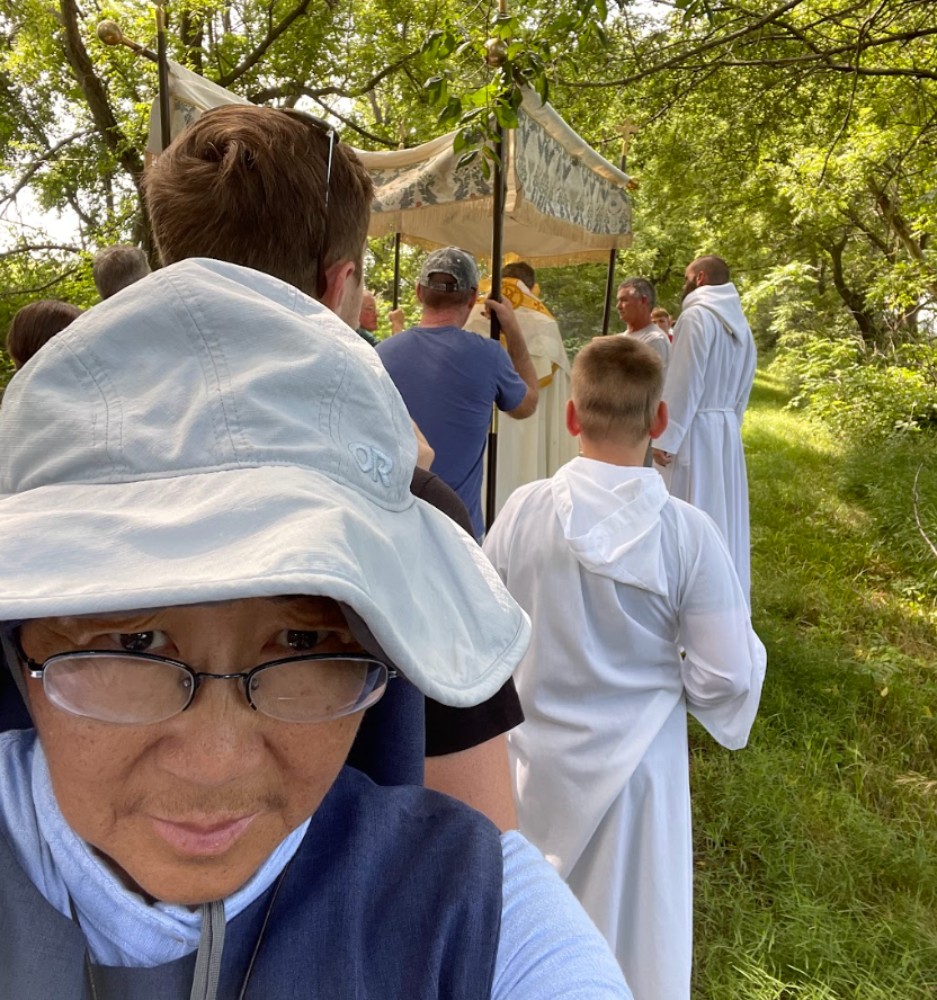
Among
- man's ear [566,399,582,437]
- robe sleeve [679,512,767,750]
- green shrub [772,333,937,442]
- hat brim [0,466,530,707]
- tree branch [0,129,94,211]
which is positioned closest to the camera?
hat brim [0,466,530,707]

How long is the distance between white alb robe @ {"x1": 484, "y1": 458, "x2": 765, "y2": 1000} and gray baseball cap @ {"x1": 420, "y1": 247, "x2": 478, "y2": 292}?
1.56 m

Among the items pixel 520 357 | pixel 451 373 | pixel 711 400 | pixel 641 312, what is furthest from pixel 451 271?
pixel 641 312

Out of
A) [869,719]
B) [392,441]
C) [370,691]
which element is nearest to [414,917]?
[370,691]

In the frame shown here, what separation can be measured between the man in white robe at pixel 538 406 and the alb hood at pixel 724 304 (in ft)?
3.49

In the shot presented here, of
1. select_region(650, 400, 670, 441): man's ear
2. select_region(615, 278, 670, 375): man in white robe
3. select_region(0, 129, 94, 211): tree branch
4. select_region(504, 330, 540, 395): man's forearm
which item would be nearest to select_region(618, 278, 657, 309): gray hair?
select_region(615, 278, 670, 375): man in white robe

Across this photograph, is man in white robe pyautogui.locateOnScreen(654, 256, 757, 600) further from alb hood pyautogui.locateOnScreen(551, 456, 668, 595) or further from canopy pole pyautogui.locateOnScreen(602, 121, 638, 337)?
alb hood pyautogui.locateOnScreen(551, 456, 668, 595)

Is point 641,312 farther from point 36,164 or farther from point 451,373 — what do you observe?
point 36,164

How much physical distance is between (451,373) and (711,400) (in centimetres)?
276

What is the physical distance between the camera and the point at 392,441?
2.49ft

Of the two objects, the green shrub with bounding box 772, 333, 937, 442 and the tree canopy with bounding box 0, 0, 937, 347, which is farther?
the green shrub with bounding box 772, 333, 937, 442

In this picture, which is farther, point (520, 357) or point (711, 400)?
point (711, 400)

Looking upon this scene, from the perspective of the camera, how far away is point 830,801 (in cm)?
361

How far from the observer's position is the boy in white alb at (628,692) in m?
2.17

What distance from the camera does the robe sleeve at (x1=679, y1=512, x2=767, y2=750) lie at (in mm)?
2145
